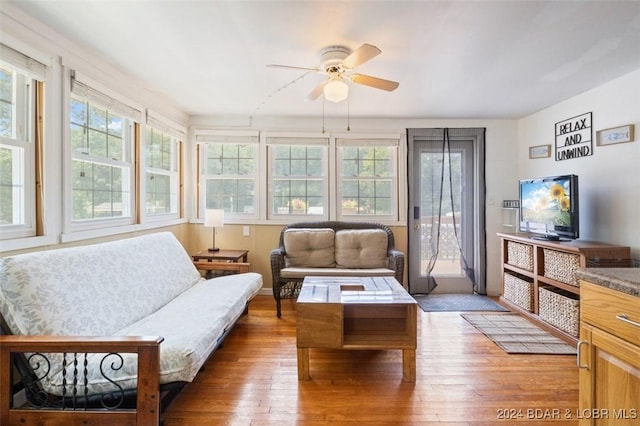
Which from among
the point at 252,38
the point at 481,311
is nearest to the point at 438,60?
the point at 252,38

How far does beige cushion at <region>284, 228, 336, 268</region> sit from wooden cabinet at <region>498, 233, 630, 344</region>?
2.05 m

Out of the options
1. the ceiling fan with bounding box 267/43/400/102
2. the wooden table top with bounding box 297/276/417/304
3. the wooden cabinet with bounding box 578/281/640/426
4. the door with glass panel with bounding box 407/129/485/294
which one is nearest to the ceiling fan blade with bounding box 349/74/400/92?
the ceiling fan with bounding box 267/43/400/102

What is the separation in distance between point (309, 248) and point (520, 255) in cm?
236

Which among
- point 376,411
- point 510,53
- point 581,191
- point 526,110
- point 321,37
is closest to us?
point 376,411

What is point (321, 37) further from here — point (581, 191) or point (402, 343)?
point (581, 191)

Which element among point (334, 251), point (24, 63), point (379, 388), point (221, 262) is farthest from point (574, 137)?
point (24, 63)

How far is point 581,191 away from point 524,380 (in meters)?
2.10

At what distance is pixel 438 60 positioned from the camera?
2.36 metres

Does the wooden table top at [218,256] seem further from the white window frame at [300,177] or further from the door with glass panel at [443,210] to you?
the door with glass panel at [443,210]

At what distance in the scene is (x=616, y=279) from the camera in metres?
1.03

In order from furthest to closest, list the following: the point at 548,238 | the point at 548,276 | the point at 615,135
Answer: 1. the point at 548,238
2. the point at 548,276
3. the point at 615,135

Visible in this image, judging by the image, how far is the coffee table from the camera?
2.07 meters

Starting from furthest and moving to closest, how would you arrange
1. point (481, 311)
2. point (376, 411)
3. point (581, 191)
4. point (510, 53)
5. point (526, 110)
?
point (526, 110) < point (481, 311) < point (581, 191) < point (510, 53) < point (376, 411)

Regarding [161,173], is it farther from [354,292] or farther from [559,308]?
[559,308]
